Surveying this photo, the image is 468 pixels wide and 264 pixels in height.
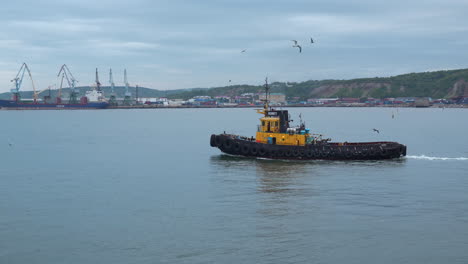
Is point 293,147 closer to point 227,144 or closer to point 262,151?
point 262,151

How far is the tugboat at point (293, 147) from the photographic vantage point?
162ft

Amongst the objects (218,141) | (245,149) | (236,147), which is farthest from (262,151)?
(218,141)

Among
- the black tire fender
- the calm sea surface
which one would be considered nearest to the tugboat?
the black tire fender

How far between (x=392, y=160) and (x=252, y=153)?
44.8ft

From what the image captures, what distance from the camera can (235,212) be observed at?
29.0 metres

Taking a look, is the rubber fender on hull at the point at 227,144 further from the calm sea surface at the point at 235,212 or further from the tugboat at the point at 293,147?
the calm sea surface at the point at 235,212

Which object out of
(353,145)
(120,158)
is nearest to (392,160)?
(353,145)

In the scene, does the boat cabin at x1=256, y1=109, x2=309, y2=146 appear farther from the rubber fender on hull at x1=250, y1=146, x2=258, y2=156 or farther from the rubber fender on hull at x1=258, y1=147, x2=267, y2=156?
the rubber fender on hull at x1=250, y1=146, x2=258, y2=156

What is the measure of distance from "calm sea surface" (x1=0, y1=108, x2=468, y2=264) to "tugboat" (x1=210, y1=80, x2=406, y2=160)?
1.38 m

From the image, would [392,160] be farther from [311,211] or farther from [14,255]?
[14,255]

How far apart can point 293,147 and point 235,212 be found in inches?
863

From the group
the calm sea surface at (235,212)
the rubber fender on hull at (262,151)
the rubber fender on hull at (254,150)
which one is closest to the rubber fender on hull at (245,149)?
the rubber fender on hull at (254,150)

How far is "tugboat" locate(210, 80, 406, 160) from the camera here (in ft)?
162

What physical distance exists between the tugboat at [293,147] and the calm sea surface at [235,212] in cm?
138
